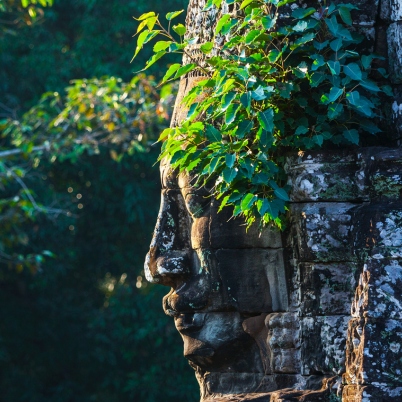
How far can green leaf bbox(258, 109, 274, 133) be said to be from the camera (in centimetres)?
285

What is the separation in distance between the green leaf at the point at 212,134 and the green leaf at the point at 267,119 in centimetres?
18

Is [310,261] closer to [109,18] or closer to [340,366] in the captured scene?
[340,366]

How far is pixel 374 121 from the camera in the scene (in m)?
3.01

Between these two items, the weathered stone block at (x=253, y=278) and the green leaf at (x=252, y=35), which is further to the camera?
the weathered stone block at (x=253, y=278)

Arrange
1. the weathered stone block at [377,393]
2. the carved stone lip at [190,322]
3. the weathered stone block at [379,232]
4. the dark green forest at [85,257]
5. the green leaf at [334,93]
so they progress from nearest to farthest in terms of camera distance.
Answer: the weathered stone block at [377,393] → the weathered stone block at [379,232] → the green leaf at [334,93] → the carved stone lip at [190,322] → the dark green forest at [85,257]

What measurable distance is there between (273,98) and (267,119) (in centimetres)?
13

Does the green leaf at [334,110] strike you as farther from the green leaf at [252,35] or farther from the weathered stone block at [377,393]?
the weathered stone block at [377,393]

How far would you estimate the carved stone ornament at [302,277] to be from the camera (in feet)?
8.76

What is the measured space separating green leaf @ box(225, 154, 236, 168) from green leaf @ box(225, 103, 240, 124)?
0.11m

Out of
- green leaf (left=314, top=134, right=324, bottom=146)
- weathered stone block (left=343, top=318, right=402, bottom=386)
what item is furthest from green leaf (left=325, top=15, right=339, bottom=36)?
weathered stone block (left=343, top=318, right=402, bottom=386)

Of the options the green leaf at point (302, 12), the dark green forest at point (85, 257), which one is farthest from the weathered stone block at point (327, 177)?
the dark green forest at point (85, 257)

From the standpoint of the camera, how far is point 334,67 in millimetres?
2801

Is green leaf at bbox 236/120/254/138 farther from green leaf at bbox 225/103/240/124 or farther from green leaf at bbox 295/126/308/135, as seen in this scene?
green leaf at bbox 295/126/308/135

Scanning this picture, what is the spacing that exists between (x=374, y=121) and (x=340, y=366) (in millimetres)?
Answer: 815
